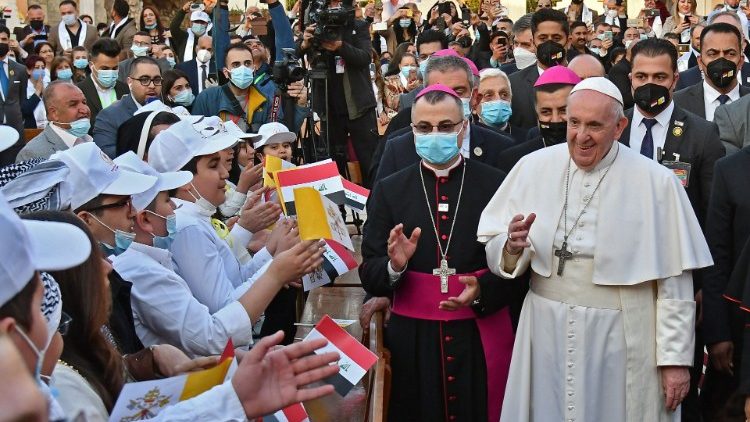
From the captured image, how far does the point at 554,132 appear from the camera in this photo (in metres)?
5.71

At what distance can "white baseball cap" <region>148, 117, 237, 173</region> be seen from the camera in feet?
16.0

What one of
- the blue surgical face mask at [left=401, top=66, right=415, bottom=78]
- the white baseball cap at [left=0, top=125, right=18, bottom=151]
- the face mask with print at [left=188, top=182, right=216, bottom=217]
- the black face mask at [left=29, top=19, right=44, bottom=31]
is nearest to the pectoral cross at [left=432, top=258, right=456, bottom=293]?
the face mask with print at [left=188, top=182, right=216, bottom=217]

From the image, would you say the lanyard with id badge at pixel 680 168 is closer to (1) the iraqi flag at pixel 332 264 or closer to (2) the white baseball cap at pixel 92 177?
(1) the iraqi flag at pixel 332 264

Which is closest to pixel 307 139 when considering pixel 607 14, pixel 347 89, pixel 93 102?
pixel 347 89

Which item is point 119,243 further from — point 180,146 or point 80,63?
point 80,63

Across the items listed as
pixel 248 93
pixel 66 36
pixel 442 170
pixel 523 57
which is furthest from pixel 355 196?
pixel 66 36

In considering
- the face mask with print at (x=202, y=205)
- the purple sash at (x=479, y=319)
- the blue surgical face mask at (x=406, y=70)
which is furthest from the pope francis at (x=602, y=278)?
the blue surgical face mask at (x=406, y=70)

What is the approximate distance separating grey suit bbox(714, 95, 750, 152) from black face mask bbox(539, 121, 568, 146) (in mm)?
1512

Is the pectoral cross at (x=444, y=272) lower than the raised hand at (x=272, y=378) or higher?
lower

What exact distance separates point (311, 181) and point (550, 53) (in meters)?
3.40

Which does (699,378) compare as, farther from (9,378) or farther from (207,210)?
(9,378)

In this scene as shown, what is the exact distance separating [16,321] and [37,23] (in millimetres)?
17564

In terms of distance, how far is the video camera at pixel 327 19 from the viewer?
8.77 metres

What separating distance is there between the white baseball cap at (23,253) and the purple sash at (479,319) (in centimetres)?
305
